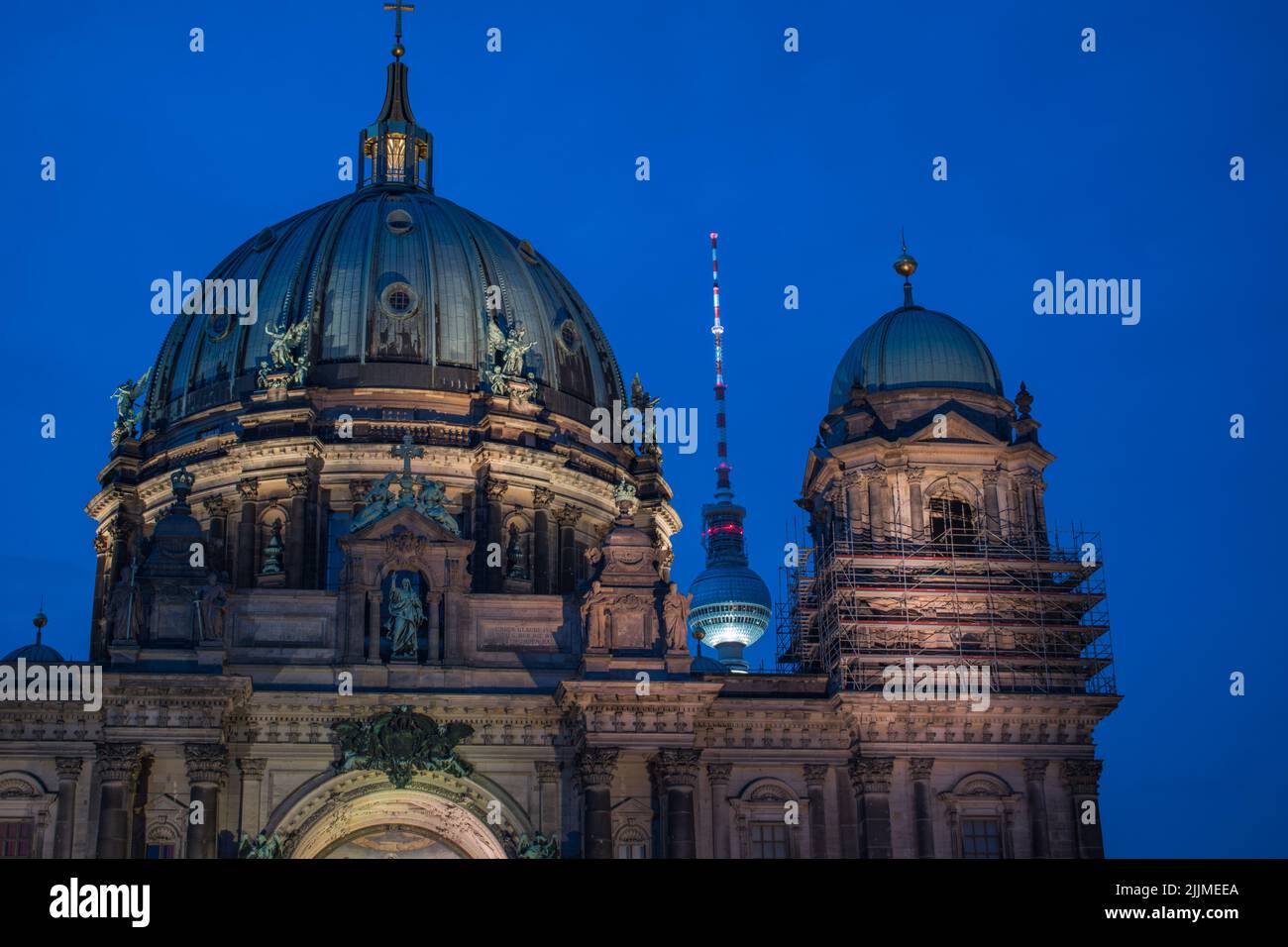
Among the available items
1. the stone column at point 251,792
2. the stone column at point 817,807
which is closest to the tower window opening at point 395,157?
the stone column at point 251,792

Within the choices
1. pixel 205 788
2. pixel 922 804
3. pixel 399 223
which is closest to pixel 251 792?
pixel 205 788

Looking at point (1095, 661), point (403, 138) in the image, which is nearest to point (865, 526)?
point (1095, 661)

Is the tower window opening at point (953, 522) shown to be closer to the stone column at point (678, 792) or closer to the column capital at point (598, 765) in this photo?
the stone column at point (678, 792)

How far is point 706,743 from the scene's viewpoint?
65.5 m

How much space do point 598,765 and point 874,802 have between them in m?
9.29

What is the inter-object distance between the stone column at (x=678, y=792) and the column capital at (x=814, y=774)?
4404 mm

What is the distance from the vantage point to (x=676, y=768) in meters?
63.2

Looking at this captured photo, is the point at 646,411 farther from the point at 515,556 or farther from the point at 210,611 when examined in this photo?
the point at 210,611

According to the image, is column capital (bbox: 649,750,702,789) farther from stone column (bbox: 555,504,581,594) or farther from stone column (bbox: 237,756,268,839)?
stone column (bbox: 555,504,581,594)

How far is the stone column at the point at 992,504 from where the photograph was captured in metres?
71.4

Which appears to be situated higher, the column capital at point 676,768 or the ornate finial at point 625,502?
the ornate finial at point 625,502

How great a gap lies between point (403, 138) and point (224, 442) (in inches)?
802
